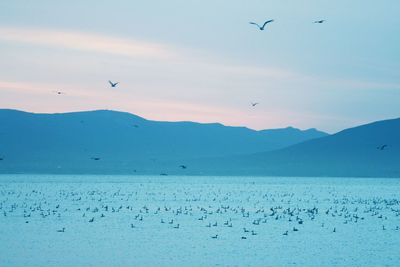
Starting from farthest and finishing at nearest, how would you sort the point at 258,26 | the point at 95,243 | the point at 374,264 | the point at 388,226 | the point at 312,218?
the point at 312,218
the point at 388,226
the point at 258,26
the point at 95,243
the point at 374,264

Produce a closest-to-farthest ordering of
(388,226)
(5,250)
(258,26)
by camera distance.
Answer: (5,250) < (258,26) < (388,226)

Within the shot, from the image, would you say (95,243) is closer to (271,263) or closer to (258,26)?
(271,263)

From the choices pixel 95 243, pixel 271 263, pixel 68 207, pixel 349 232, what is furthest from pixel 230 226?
pixel 68 207

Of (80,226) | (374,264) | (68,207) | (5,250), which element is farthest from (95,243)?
(68,207)

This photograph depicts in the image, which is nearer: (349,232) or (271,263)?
(271,263)

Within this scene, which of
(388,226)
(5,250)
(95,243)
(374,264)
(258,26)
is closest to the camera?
(374,264)

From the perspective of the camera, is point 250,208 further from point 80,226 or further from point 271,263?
point 271,263

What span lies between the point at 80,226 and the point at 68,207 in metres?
12.9

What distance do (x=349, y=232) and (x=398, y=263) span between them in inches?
350

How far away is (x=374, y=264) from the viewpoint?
960 inches

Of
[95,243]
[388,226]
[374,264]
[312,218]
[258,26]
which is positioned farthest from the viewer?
[312,218]

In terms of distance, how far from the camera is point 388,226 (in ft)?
117

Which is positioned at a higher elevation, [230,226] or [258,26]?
[258,26]

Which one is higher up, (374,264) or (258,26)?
(258,26)
